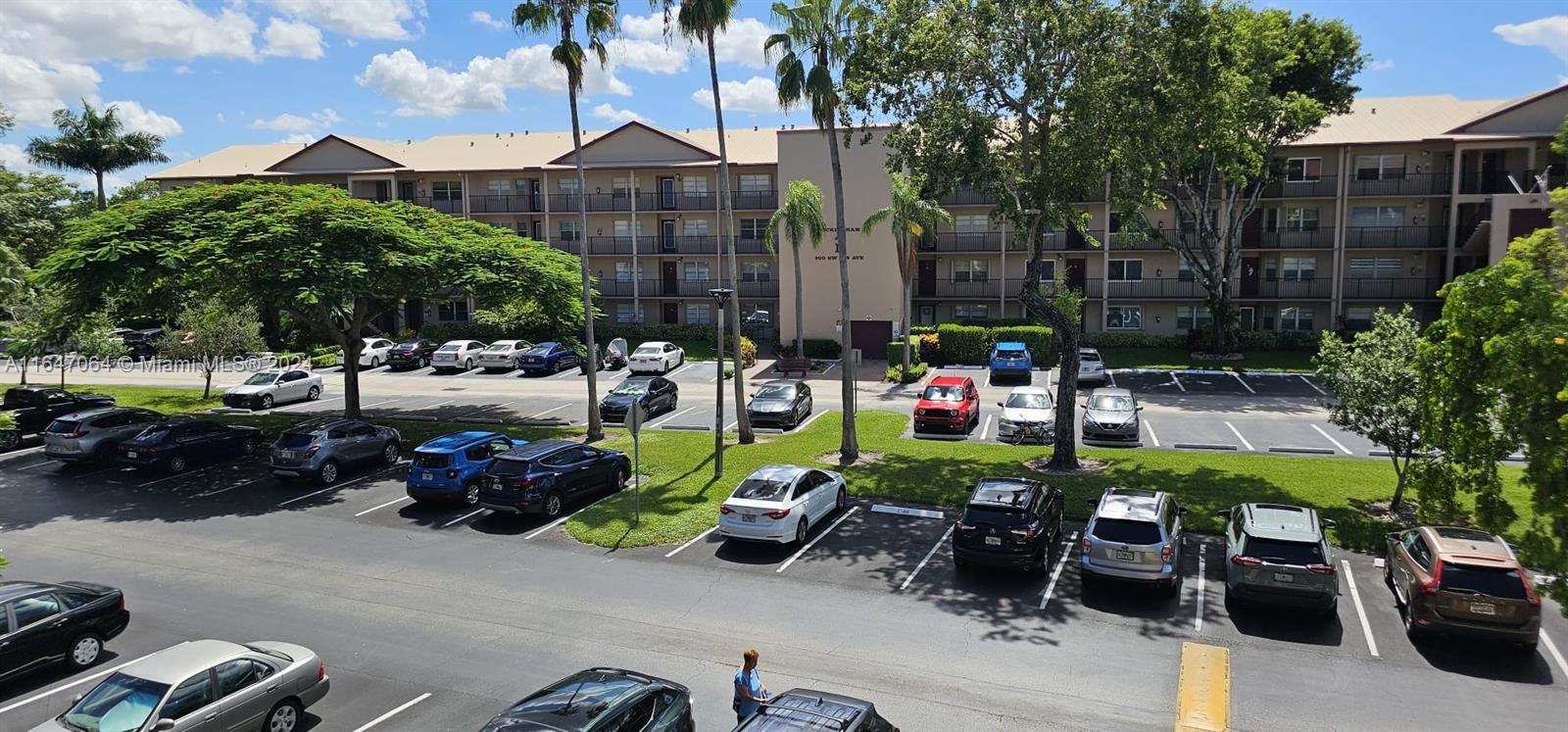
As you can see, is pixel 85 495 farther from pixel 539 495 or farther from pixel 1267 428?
pixel 1267 428

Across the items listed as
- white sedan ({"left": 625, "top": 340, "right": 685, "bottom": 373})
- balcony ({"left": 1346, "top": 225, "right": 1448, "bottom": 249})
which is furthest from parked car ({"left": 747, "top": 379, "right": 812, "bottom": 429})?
balcony ({"left": 1346, "top": 225, "right": 1448, "bottom": 249})

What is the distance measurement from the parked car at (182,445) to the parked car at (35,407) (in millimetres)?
5633

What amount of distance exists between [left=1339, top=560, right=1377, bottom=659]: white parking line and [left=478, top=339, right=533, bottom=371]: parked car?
36123 millimetres

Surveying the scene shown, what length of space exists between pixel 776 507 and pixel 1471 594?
413 inches

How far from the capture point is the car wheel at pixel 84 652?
12.2 m

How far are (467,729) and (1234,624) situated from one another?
10.7 meters

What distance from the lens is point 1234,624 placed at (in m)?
13.4

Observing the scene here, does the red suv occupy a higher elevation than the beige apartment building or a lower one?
lower

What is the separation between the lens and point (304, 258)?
2466 centimetres

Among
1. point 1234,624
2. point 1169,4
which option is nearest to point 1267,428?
point 1169,4

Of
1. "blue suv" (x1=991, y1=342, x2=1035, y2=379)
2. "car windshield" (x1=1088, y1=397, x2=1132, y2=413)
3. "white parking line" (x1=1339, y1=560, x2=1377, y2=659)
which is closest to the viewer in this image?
"white parking line" (x1=1339, y1=560, x2=1377, y2=659)

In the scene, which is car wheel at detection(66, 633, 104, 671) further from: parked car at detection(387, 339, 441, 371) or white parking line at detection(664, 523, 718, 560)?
parked car at detection(387, 339, 441, 371)

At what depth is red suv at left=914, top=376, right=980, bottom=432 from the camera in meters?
27.5

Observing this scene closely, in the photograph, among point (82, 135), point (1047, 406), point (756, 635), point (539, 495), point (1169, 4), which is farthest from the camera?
point (82, 135)
